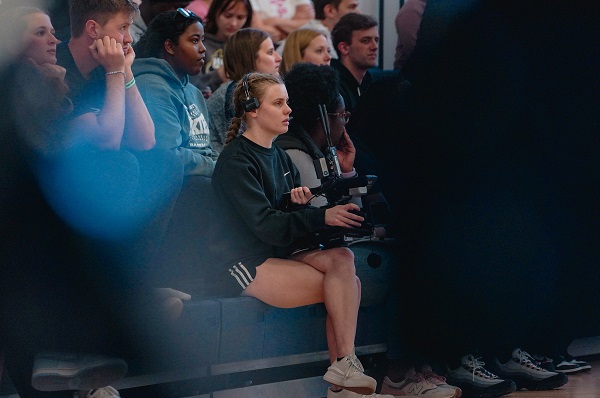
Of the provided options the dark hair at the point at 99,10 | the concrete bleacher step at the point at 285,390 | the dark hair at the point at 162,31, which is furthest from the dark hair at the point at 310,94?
the concrete bleacher step at the point at 285,390

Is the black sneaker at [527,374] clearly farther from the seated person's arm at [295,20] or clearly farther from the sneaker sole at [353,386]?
the seated person's arm at [295,20]

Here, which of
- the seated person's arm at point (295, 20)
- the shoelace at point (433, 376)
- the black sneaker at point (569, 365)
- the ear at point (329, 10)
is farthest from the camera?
the ear at point (329, 10)

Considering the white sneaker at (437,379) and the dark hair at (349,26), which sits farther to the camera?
the dark hair at (349,26)

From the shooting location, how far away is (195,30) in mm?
3207

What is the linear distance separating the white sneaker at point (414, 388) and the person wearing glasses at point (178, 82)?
0.89 m

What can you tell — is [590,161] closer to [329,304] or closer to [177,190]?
[329,304]

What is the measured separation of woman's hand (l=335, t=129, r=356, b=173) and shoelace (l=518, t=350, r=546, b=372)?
33.7 inches

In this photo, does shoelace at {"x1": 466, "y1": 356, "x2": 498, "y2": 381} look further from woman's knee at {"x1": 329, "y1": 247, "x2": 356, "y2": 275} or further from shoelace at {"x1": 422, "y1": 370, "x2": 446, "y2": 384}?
woman's knee at {"x1": 329, "y1": 247, "x2": 356, "y2": 275}

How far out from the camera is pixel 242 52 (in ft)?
11.6

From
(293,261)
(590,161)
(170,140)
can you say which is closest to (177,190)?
(170,140)

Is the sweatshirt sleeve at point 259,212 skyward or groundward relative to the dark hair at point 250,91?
groundward

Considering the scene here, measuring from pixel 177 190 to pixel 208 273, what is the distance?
302 millimetres

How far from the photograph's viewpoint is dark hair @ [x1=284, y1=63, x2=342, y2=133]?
3.28 meters

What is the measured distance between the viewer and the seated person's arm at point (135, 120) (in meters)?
2.66
